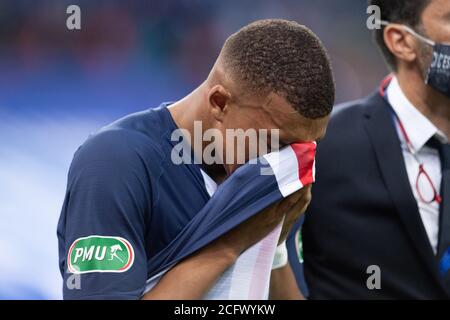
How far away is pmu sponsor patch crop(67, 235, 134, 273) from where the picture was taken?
1502 millimetres

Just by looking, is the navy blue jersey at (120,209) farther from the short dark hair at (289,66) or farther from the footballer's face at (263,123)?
the short dark hair at (289,66)

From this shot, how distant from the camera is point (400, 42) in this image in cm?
255

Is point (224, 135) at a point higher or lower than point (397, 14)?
lower

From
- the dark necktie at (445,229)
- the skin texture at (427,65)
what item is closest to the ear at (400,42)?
the skin texture at (427,65)

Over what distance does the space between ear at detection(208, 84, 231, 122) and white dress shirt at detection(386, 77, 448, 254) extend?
2.99 feet

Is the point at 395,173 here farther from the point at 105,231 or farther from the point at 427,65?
the point at 105,231

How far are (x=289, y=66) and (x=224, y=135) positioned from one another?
20 cm

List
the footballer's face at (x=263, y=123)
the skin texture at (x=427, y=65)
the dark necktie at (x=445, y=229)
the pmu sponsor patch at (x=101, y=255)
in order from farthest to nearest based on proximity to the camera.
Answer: the skin texture at (x=427, y=65)
the dark necktie at (x=445, y=229)
the footballer's face at (x=263, y=123)
the pmu sponsor patch at (x=101, y=255)

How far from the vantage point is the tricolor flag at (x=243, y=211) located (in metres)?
1.56

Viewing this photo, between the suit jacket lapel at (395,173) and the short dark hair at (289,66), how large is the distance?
0.81 m

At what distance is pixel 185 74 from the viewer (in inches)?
143

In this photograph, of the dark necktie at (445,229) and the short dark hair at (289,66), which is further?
the dark necktie at (445,229)

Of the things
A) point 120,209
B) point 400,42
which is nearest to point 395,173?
point 400,42

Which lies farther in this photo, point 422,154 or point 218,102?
point 422,154
